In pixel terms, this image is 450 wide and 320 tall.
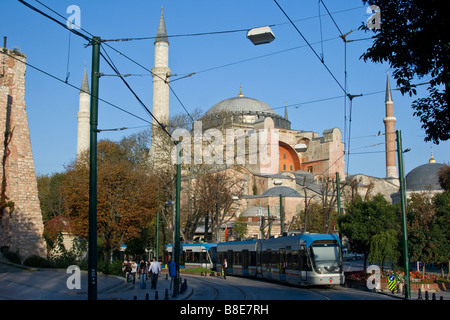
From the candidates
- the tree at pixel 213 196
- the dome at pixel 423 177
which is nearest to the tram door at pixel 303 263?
the tree at pixel 213 196

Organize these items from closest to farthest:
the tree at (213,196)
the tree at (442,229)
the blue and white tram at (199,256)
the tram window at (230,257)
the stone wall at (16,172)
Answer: the tree at (442,229)
the stone wall at (16,172)
the tram window at (230,257)
the blue and white tram at (199,256)
the tree at (213,196)

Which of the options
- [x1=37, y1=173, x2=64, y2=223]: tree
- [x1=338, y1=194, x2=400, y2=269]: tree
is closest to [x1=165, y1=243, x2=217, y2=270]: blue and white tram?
[x1=338, y1=194, x2=400, y2=269]: tree

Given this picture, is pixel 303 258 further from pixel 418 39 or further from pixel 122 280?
pixel 418 39

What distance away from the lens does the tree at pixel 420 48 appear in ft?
27.3

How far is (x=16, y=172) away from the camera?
1018 inches

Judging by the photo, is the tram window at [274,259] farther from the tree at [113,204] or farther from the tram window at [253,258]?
the tree at [113,204]

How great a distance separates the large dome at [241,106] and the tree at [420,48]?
240 ft

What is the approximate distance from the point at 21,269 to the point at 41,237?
4078 mm

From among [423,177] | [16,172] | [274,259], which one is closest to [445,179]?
[274,259]

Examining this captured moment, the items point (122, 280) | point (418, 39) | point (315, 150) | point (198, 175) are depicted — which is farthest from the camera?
point (315, 150)

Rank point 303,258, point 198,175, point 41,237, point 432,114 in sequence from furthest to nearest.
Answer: point 198,175, point 41,237, point 303,258, point 432,114

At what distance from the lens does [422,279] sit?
19.2 metres

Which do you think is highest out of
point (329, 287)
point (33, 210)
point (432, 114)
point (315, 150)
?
point (315, 150)

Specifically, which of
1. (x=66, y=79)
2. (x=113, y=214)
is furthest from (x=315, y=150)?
(x=66, y=79)
